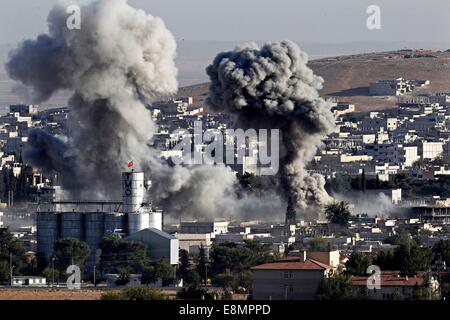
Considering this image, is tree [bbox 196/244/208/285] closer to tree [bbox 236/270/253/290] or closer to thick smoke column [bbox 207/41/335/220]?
tree [bbox 236/270/253/290]

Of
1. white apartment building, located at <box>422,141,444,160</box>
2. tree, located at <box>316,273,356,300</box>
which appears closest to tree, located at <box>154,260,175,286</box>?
tree, located at <box>316,273,356,300</box>

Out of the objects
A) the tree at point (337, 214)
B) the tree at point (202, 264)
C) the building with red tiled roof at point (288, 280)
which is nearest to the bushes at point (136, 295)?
the building with red tiled roof at point (288, 280)

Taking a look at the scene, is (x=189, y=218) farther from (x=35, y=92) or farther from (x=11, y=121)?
(x=11, y=121)

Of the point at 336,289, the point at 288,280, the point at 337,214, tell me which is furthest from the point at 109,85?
the point at 336,289

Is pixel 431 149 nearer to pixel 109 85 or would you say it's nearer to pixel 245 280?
pixel 109 85

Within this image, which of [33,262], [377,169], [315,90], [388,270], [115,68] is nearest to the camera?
[388,270]

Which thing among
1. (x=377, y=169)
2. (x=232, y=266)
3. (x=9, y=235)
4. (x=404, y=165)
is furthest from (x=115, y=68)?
(x=404, y=165)
